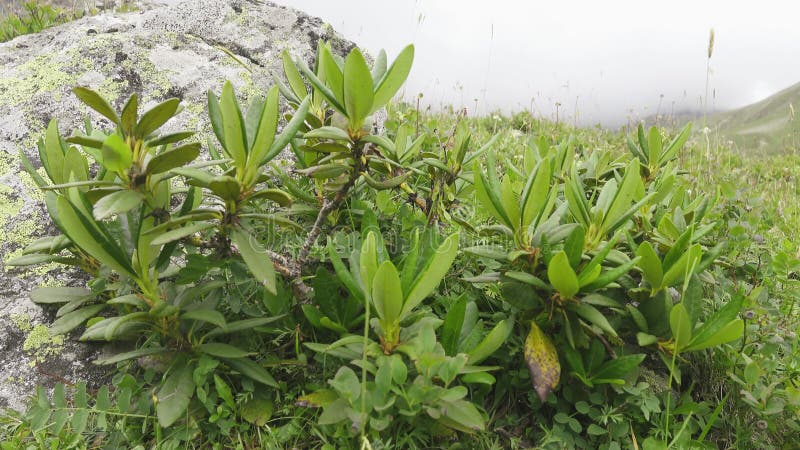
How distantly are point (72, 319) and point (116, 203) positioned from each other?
78 centimetres

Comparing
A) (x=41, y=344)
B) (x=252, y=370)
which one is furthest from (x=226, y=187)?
(x=41, y=344)

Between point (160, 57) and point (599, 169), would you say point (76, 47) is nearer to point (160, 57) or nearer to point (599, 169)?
point (160, 57)

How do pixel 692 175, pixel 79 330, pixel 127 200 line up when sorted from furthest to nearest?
pixel 692 175, pixel 79 330, pixel 127 200

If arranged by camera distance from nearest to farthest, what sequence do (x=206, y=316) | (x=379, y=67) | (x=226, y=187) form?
(x=226, y=187) < (x=206, y=316) < (x=379, y=67)

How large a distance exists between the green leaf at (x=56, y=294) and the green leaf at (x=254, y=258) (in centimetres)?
82

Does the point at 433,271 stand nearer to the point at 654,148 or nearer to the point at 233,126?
the point at 233,126

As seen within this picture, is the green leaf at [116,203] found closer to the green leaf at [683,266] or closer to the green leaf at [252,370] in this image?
the green leaf at [252,370]

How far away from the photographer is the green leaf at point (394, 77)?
1691 millimetres

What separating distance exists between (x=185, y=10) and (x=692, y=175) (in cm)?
486

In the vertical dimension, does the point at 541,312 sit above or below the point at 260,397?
above

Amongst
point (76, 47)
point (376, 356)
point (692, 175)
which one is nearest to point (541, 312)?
point (376, 356)

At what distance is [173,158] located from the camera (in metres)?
1.51

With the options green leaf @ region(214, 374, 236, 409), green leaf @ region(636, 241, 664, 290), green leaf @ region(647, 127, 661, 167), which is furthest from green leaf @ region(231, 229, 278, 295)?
green leaf @ region(647, 127, 661, 167)

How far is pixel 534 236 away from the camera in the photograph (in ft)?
5.96
